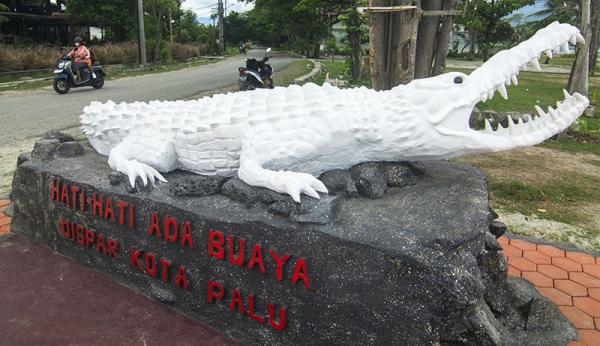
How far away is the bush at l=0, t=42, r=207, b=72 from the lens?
46.0ft

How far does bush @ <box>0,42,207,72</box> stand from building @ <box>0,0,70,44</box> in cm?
251

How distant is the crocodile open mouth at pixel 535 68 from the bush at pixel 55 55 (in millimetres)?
15403

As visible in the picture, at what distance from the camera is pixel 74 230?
3041mm

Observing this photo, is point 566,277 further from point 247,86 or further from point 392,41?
point 247,86

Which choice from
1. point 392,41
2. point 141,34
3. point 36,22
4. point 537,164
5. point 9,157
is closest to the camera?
point 392,41

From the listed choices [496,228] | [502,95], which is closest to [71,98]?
[496,228]

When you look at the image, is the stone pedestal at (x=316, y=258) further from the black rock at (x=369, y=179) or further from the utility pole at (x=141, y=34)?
the utility pole at (x=141, y=34)

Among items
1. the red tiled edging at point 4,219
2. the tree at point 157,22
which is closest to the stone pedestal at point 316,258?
the red tiled edging at point 4,219

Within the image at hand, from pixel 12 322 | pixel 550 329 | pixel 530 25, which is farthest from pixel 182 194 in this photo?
pixel 530 25

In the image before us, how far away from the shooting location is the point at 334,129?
8.09 ft

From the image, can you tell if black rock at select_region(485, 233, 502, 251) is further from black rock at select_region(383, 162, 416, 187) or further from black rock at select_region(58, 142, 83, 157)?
black rock at select_region(58, 142, 83, 157)

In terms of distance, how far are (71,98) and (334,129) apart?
9184 mm

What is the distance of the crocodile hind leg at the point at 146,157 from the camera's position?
2744 millimetres

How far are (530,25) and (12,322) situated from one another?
117 feet
